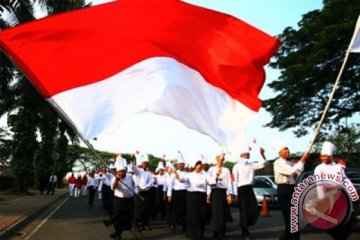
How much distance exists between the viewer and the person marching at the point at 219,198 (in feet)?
38.8

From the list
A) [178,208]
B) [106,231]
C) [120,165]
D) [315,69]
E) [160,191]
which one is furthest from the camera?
[315,69]

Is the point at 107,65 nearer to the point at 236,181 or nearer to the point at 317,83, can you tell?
the point at 236,181

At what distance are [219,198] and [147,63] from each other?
6.09m

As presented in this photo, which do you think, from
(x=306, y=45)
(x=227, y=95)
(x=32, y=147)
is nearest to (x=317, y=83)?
(x=306, y=45)

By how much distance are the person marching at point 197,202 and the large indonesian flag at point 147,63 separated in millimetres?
5176

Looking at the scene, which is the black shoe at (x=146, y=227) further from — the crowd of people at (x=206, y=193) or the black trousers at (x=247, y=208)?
the black trousers at (x=247, y=208)

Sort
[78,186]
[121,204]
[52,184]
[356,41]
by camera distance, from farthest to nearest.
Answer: [52,184], [78,186], [121,204], [356,41]

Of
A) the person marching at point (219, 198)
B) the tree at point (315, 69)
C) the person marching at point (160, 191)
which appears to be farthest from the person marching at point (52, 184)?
the person marching at point (219, 198)

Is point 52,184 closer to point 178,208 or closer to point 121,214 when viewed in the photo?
point 178,208

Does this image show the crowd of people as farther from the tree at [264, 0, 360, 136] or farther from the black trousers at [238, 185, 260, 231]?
the tree at [264, 0, 360, 136]

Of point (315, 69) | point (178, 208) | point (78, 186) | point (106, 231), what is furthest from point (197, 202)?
point (78, 186)

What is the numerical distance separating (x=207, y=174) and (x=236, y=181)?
77 cm

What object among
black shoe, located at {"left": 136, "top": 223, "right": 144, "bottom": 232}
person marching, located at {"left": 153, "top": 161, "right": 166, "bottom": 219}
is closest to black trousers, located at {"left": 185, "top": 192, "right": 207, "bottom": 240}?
black shoe, located at {"left": 136, "top": 223, "right": 144, "bottom": 232}

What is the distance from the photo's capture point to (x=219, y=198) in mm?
12148
